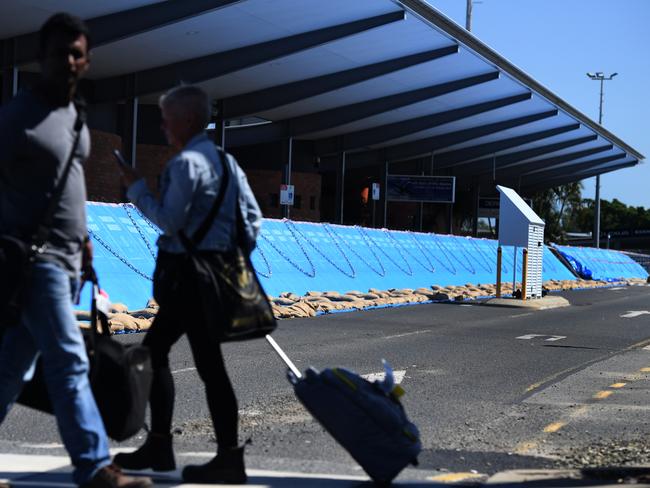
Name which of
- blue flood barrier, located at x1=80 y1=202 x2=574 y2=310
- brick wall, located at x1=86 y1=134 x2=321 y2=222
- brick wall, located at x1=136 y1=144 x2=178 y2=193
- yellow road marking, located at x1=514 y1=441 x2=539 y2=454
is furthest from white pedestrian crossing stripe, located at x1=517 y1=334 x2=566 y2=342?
brick wall, located at x1=136 y1=144 x2=178 y2=193

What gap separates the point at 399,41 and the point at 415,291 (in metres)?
12.7

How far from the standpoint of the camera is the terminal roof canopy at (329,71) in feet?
99.3

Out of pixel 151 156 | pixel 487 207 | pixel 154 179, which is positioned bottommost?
pixel 154 179

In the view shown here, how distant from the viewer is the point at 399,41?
120 feet

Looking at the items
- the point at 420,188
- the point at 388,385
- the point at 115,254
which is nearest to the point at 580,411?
the point at 388,385

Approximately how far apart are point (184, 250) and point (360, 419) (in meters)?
1.13

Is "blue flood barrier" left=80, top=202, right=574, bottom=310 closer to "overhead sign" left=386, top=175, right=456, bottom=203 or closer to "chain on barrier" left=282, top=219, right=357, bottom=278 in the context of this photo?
"chain on barrier" left=282, top=219, right=357, bottom=278

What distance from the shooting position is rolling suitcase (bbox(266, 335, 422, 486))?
4996mm

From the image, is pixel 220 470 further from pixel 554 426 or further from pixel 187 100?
pixel 554 426

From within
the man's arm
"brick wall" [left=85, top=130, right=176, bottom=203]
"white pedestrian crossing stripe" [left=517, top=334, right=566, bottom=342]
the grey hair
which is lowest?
"white pedestrian crossing stripe" [left=517, top=334, right=566, bottom=342]

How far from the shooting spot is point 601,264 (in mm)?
55219

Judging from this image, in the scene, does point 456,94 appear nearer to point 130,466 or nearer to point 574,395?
point 574,395

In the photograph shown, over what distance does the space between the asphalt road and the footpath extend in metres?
0.22

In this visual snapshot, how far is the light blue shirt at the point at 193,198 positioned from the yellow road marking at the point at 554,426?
314 cm
